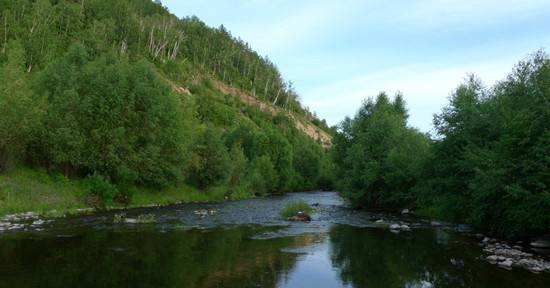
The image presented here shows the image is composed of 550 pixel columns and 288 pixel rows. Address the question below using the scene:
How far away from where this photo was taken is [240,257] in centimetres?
2352

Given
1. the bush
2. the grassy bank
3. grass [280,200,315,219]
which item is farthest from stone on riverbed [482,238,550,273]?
the bush

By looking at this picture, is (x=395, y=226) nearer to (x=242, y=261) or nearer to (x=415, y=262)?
(x=415, y=262)

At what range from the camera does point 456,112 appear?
41656mm

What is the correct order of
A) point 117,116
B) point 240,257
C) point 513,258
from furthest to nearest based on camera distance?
point 117,116
point 513,258
point 240,257

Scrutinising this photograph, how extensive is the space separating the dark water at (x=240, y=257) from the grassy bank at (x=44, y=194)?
17.5 ft

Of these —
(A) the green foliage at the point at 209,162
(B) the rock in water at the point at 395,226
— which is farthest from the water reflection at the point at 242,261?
(A) the green foliage at the point at 209,162

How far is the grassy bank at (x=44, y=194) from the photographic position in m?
38.1

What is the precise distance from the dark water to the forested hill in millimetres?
13831

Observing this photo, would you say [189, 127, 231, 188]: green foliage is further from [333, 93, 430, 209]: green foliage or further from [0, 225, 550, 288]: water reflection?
[0, 225, 550, 288]: water reflection

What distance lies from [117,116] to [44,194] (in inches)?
457

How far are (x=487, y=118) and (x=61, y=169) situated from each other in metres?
42.0

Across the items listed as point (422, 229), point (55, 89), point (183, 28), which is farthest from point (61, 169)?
point (183, 28)

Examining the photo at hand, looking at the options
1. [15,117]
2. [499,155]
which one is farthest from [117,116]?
[499,155]

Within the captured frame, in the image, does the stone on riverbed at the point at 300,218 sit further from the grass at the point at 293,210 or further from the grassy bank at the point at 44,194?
the grassy bank at the point at 44,194
